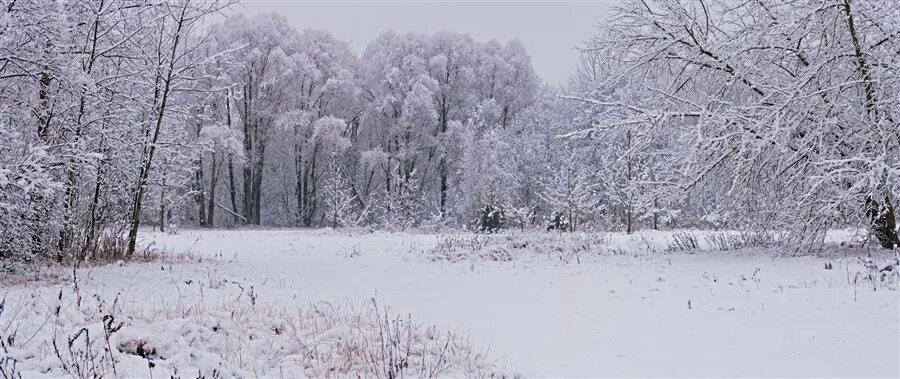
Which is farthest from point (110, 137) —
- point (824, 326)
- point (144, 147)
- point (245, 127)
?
point (245, 127)

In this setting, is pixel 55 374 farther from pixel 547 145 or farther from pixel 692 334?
pixel 547 145

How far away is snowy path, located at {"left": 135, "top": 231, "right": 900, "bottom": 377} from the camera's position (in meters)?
4.93

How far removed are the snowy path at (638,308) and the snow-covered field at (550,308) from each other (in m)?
0.02

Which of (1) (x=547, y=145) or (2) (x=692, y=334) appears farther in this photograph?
(1) (x=547, y=145)

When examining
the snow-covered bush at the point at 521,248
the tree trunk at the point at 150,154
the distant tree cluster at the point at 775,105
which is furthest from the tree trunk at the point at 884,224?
the tree trunk at the point at 150,154

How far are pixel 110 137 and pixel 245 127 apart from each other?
936 inches

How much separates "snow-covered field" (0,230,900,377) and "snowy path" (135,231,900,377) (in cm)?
2

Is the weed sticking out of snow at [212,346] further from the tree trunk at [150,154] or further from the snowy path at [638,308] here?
the tree trunk at [150,154]

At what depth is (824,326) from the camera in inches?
229

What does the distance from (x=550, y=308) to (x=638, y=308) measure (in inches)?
42.4

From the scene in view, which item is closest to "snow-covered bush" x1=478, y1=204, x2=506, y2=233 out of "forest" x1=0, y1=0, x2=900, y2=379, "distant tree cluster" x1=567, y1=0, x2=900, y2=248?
"forest" x1=0, y1=0, x2=900, y2=379

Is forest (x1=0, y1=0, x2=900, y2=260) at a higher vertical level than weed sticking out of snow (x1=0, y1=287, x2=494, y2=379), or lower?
higher

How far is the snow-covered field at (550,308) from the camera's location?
479 cm

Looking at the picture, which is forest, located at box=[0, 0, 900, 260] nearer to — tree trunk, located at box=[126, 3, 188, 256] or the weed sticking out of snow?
tree trunk, located at box=[126, 3, 188, 256]
